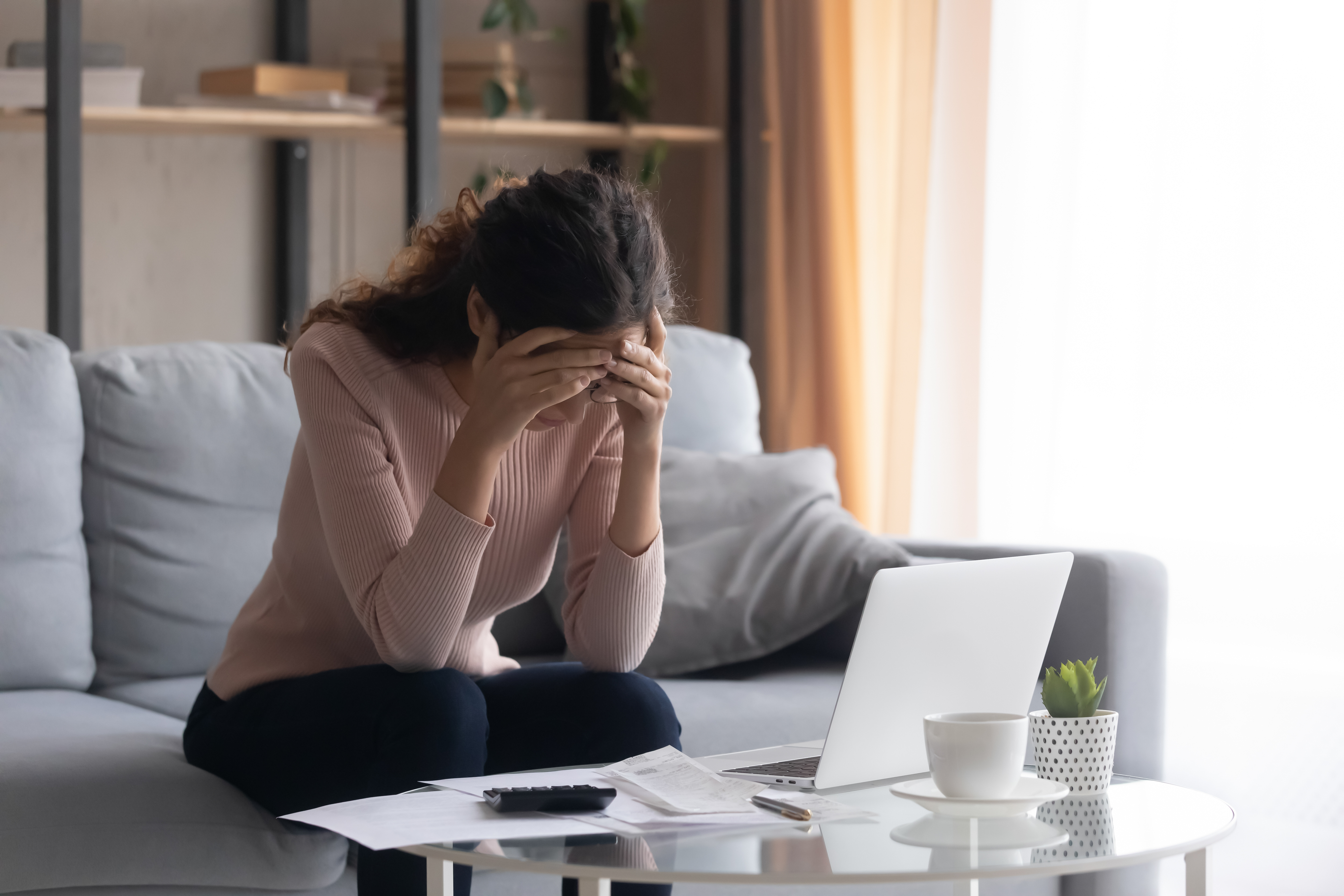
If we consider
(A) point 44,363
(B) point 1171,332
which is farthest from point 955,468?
(A) point 44,363

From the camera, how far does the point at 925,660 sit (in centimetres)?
107

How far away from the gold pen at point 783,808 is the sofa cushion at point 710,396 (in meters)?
1.20

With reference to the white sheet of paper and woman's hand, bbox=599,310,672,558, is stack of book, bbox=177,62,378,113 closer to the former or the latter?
woman's hand, bbox=599,310,672,558

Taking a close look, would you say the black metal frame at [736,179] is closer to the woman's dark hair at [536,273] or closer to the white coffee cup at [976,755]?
the woman's dark hair at [536,273]

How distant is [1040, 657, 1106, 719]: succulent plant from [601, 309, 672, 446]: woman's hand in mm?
426

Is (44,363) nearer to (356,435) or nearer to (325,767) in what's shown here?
(356,435)

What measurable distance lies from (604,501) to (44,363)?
2.59 feet

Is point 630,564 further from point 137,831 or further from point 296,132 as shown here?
point 296,132

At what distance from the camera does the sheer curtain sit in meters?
2.00

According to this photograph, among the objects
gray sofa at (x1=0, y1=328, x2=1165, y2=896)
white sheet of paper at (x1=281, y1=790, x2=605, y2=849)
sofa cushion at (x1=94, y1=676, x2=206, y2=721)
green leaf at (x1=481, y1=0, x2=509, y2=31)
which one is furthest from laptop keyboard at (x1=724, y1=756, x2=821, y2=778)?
green leaf at (x1=481, y1=0, x2=509, y2=31)

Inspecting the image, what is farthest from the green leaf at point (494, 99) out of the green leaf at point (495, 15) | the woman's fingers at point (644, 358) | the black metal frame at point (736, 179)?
the woman's fingers at point (644, 358)

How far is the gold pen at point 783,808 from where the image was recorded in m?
0.97

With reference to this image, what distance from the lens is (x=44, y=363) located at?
5.92 ft

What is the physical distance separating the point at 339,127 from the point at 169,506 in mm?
1021
